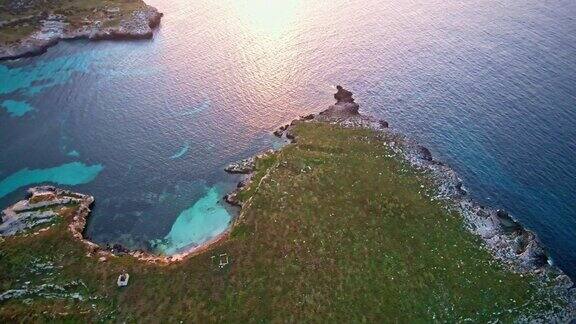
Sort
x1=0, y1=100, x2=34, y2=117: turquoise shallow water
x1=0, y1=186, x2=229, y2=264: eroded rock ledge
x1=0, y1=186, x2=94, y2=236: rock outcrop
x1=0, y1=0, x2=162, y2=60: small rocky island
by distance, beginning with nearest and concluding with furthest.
→ x1=0, y1=186, x2=229, y2=264: eroded rock ledge < x1=0, y1=186, x2=94, y2=236: rock outcrop < x1=0, y1=100, x2=34, y2=117: turquoise shallow water < x1=0, y1=0, x2=162, y2=60: small rocky island

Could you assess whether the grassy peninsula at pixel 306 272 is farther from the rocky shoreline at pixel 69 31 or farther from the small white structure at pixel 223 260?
the rocky shoreline at pixel 69 31

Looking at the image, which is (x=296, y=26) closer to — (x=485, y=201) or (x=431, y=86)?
(x=431, y=86)

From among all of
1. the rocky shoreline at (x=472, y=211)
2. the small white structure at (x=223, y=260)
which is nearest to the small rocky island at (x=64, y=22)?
the rocky shoreline at (x=472, y=211)

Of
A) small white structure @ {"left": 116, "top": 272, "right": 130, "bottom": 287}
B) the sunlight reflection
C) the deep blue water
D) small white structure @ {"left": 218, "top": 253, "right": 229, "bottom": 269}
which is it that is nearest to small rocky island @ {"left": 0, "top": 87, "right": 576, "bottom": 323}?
small white structure @ {"left": 116, "top": 272, "right": 130, "bottom": 287}

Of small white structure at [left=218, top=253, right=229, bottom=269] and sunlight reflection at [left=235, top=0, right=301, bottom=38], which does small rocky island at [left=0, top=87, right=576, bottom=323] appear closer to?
small white structure at [left=218, top=253, right=229, bottom=269]

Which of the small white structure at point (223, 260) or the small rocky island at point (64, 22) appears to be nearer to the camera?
the small white structure at point (223, 260)

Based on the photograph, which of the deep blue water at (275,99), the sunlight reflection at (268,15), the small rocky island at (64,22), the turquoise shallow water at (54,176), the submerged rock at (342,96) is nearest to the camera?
the deep blue water at (275,99)

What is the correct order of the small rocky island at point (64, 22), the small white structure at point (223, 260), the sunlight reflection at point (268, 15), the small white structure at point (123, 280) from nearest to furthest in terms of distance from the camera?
the small white structure at point (123, 280), the small white structure at point (223, 260), the small rocky island at point (64, 22), the sunlight reflection at point (268, 15)
